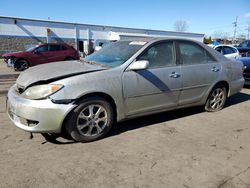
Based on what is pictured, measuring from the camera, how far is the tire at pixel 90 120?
3.47 meters

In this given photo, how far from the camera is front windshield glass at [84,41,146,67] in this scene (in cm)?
405

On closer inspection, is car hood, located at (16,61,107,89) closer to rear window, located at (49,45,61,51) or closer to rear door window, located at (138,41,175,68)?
rear door window, located at (138,41,175,68)

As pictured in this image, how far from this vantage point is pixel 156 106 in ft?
14.0

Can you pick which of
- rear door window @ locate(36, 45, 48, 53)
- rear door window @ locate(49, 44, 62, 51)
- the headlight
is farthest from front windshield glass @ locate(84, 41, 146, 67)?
rear door window @ locate(49, 44, 62, 51)

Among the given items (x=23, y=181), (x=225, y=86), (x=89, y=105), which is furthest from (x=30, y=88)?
(x=225, y=86)

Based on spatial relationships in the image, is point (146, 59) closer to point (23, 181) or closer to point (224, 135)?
point (224, 135)

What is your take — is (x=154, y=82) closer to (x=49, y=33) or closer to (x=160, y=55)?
(x=160, y=55)

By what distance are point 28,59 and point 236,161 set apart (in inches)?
490

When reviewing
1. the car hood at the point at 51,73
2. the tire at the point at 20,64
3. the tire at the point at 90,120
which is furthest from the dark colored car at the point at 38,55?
the tire at the point at 90,120

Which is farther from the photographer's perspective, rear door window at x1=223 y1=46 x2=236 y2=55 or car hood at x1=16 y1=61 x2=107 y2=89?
rear door window at x1=223 y1=46 x2=236 y2=55

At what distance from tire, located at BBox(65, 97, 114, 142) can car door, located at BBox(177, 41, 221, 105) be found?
1571mm

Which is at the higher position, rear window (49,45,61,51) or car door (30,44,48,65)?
rear window (49,45,61,51)

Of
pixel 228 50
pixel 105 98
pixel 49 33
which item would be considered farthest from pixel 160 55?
pixel 49 33

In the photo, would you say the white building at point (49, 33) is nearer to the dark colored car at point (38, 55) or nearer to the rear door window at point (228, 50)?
the dark colored car at point (38, 55)
